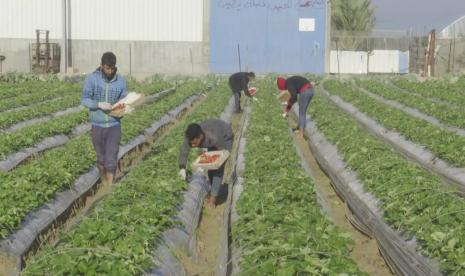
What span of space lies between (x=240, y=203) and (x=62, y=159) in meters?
3.74

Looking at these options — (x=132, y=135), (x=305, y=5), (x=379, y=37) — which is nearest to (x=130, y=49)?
(x=305, y=5)

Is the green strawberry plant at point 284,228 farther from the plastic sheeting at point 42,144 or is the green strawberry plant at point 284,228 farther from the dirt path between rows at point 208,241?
the plastic sheeting at point 42,144

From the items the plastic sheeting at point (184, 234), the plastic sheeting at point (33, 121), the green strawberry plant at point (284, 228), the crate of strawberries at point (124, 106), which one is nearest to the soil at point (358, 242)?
the green strawberry plant at point (284, 228)

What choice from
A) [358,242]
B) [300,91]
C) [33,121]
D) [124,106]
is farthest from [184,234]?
[33,121]

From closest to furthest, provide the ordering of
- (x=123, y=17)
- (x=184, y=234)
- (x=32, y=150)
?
(x=184, y=234), (x=32, y=150), (x=123, y=17)

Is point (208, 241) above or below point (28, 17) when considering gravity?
below

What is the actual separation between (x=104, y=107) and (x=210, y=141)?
1699mm

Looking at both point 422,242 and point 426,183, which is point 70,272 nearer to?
point 422,242

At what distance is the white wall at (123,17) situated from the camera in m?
41.3

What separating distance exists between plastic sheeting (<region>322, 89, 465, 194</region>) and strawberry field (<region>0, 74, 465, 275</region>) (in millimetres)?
35

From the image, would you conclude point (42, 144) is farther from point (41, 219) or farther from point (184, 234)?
point (184, 234)

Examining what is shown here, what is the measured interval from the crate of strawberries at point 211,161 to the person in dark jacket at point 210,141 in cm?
17

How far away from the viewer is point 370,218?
8.36m

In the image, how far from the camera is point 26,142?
1274cm
